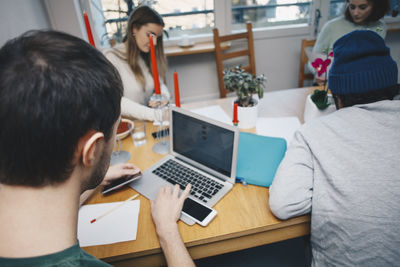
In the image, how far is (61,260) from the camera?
0.47m

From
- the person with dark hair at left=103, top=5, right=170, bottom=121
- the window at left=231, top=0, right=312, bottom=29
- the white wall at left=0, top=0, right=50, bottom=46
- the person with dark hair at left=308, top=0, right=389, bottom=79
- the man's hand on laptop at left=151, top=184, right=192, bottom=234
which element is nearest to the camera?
the man's hand on laptop at left=151, top=184, right=192, bottom=234

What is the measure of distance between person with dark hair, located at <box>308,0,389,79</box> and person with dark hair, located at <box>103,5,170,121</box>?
1295mm

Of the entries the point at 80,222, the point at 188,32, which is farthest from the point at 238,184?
the point at 188,32

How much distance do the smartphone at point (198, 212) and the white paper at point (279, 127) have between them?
0.56 metres

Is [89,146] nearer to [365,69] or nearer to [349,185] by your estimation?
[349,185]

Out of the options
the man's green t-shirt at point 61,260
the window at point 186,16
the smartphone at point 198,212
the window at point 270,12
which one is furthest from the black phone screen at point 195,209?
the window at point 270,12

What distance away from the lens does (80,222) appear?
803 millimetres

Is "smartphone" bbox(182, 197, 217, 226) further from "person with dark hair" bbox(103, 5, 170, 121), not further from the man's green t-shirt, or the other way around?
"person with dark hair" bbox(103, 5, 170, 121)

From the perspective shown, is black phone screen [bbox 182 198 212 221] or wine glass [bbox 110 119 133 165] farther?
wine glass [bbox 110 119 133 165]

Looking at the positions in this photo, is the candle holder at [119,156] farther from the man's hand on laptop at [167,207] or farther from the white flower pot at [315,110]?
the white flower pot at [315,110]

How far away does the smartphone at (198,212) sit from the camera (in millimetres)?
777

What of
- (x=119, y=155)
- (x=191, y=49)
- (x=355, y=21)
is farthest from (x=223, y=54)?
(x=119, y=155)

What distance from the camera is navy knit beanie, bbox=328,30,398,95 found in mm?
838

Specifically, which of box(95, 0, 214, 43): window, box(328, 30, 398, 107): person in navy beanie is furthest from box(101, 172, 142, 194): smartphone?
box(95, 0, 214, 43): window
